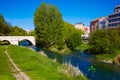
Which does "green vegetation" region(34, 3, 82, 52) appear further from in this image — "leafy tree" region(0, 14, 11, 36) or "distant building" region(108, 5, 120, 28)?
"distant building" region(108, 5, 120, 28)

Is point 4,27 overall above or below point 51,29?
above

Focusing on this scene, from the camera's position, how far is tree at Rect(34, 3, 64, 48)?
353 ft

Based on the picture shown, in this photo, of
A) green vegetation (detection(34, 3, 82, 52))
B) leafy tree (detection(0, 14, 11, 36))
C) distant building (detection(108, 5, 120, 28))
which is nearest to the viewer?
green vegetation (detection(34, 3, 82, 52))

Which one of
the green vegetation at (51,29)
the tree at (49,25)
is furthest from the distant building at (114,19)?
the tree at (49,25)

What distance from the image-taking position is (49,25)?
110 metres

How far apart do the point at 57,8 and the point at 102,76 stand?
6723cm

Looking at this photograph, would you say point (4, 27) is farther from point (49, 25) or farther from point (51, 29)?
point (51, 29)

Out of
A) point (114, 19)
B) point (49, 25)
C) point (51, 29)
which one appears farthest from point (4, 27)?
point (114, 19)

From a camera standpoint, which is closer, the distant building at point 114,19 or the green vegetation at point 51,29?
the green vegetation at point 51,29

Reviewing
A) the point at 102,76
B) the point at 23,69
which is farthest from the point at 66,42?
the point at 23,69

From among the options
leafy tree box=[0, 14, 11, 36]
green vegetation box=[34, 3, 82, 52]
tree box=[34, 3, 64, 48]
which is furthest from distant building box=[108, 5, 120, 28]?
leafy tree box=[0, 14, 11, 36]

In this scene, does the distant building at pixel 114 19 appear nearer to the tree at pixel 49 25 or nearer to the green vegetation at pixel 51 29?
the green vegetation at pixel 51 29

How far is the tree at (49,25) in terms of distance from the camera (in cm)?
10756

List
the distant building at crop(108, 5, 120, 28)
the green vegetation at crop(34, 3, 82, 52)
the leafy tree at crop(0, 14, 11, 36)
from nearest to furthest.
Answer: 1. the green vegetation at crop(34, 3, 82, 52)
2. the leafy tree at crop(0, 14, 11, 36)
3. the distant building at crop(108, 5, 120, 28)
